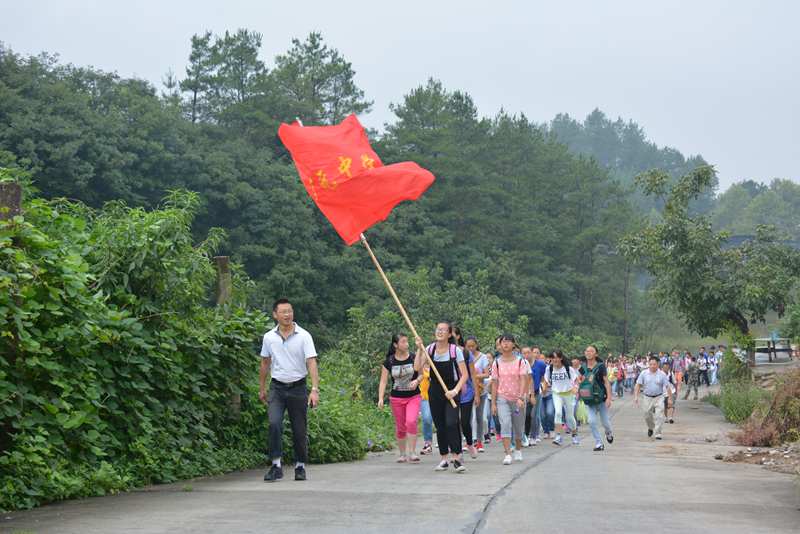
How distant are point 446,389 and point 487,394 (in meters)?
7.10

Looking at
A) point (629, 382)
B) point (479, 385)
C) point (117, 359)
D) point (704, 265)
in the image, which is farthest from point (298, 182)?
point (117, 359)

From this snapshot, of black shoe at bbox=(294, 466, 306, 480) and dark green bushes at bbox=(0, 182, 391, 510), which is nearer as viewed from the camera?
dark green bushes at bbox=(0, 182, 391, 510)

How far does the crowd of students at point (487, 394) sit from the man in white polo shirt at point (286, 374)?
181 centimetres

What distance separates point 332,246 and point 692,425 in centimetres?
4123

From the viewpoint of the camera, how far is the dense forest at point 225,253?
31.9 ft

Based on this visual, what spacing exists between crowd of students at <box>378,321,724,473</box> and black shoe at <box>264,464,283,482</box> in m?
2.36

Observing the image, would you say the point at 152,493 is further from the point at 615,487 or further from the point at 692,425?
the point at 692,425

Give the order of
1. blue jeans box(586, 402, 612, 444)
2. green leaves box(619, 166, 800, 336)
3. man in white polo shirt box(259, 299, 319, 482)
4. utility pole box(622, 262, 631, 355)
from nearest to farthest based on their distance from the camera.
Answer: man in white polo shirt box(259, 299, 319, 482) < blue jeans box(586, 402, 612, 444) < green leaves box(619, 166, 800, 336) < utility pole box(622, 262, 631, 355)

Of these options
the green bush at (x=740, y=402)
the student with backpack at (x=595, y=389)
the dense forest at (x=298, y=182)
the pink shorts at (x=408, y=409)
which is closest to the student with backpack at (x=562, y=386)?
the student with backpack at (x=595, y=389)

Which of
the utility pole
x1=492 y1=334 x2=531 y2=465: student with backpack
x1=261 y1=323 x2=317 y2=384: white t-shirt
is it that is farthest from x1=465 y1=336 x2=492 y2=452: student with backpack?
the utility pole

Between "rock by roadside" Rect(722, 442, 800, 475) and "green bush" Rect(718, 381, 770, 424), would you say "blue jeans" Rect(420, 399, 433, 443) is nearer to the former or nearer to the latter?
"rock by roadside" Rect(722, 442, 800, 475)

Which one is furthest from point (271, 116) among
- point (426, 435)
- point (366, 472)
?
point (366, 472)

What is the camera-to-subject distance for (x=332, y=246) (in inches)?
2630

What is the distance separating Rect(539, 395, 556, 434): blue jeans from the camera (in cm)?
2158
